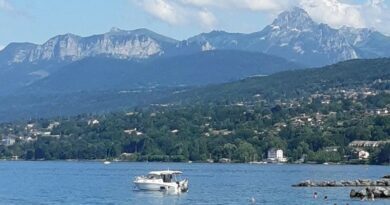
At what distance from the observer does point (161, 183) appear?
114 m

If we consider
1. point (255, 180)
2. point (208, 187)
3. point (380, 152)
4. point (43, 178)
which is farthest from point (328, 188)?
point (380, 152)

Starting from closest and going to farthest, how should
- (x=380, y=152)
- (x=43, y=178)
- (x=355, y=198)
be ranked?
(x=355, y=198) < (x=43, y=178) < (x=380, y=152)

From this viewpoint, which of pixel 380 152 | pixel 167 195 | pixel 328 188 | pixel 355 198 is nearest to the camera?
pixel 355 198

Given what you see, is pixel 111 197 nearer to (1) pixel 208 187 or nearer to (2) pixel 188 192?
(2) pixel 188 192

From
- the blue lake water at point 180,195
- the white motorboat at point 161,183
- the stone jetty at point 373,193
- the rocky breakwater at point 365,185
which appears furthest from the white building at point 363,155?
the stone jetty at point 373,193

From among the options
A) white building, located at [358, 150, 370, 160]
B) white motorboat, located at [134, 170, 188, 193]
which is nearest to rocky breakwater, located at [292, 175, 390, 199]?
white motorboat, located at [134, 170, 188, 193]

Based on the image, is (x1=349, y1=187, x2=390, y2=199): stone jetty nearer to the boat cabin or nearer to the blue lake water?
the blue lake water

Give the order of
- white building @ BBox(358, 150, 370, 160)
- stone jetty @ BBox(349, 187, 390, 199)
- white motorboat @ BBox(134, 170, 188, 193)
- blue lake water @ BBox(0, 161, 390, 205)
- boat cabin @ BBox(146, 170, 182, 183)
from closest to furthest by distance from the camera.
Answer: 1. stone jetty @ BBox(349, 187, 390, 199)
2. blue lake water @ BBox(0, 161, 390, 205)
3. white motorboat @ BBox(134, 170, 188, 193)
4. boat cabin @ BBox(146, 170, 182, 183)
5. white building @ BBox(358, 150, 370, 160)

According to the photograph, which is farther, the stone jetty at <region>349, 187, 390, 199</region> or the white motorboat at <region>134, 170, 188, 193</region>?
the white motorboat at <region>134, 170, 188, 193</region>

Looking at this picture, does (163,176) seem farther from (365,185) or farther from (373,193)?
(373,193)

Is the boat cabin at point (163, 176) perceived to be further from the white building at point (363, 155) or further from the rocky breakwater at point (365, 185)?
the white building at point (363, 155)

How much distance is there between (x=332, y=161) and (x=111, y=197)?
332ft

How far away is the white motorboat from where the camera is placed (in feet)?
365

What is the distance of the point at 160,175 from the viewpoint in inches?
4545
